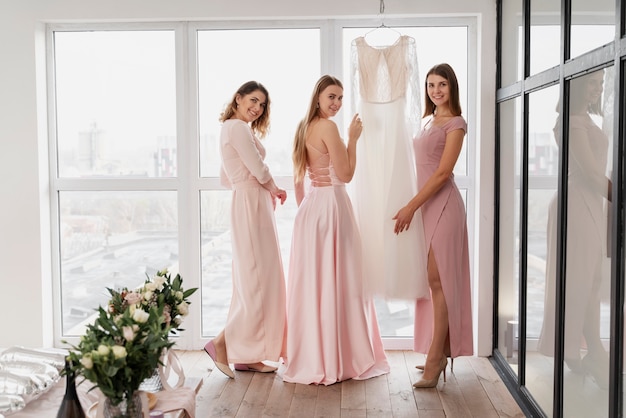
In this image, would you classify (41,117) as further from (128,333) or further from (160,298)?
(128,333)

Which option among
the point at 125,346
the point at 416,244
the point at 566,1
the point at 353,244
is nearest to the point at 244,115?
the point at 353,244

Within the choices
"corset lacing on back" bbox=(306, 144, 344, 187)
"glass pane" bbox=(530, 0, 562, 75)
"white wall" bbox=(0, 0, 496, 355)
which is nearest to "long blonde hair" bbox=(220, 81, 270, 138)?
"corset lacing on back" bbox=(306, 144, 344, 187)

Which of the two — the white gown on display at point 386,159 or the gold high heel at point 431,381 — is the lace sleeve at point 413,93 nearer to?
the white gown on display at point 386,159

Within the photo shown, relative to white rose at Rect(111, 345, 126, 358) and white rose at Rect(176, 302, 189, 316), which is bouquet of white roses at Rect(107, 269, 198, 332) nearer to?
white rose at Rect(176, 302, 189, 316)

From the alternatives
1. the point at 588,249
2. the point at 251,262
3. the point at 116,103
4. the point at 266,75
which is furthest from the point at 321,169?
the point at 588,249

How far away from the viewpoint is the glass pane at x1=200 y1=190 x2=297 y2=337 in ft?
15.6

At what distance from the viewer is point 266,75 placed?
4.73m

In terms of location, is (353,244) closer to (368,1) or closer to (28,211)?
(368,1)

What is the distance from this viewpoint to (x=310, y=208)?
412 centimetres

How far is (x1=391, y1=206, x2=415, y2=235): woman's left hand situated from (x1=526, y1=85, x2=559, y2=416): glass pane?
0.69 m

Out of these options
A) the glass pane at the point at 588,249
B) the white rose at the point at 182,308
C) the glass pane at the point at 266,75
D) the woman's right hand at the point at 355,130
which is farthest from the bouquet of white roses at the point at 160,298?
the glass pane at the point at 266,75

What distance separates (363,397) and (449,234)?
101cm

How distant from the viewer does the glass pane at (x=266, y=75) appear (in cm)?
471

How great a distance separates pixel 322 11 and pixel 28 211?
230 cm
